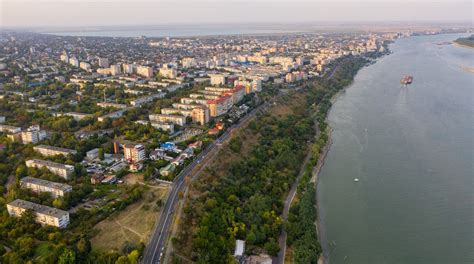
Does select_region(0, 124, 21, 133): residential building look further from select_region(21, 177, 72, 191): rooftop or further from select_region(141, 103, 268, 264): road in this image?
select_region(141, 103, 268, 264): road

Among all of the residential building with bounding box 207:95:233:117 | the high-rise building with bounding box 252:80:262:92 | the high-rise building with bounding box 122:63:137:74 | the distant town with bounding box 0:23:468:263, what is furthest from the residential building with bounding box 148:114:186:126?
the high-rise building with bounding box 122:63:137:74

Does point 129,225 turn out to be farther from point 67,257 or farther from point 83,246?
point 67,257

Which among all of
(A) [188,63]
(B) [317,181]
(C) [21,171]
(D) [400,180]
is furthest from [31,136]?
(A) [188,63]

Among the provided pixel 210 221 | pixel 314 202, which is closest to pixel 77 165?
pixel 210 221

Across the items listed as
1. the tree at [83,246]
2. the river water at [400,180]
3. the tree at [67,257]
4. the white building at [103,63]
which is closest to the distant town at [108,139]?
the tree at [83,246]

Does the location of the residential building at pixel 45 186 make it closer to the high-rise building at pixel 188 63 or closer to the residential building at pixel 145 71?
the residential building at pixel 145 71
